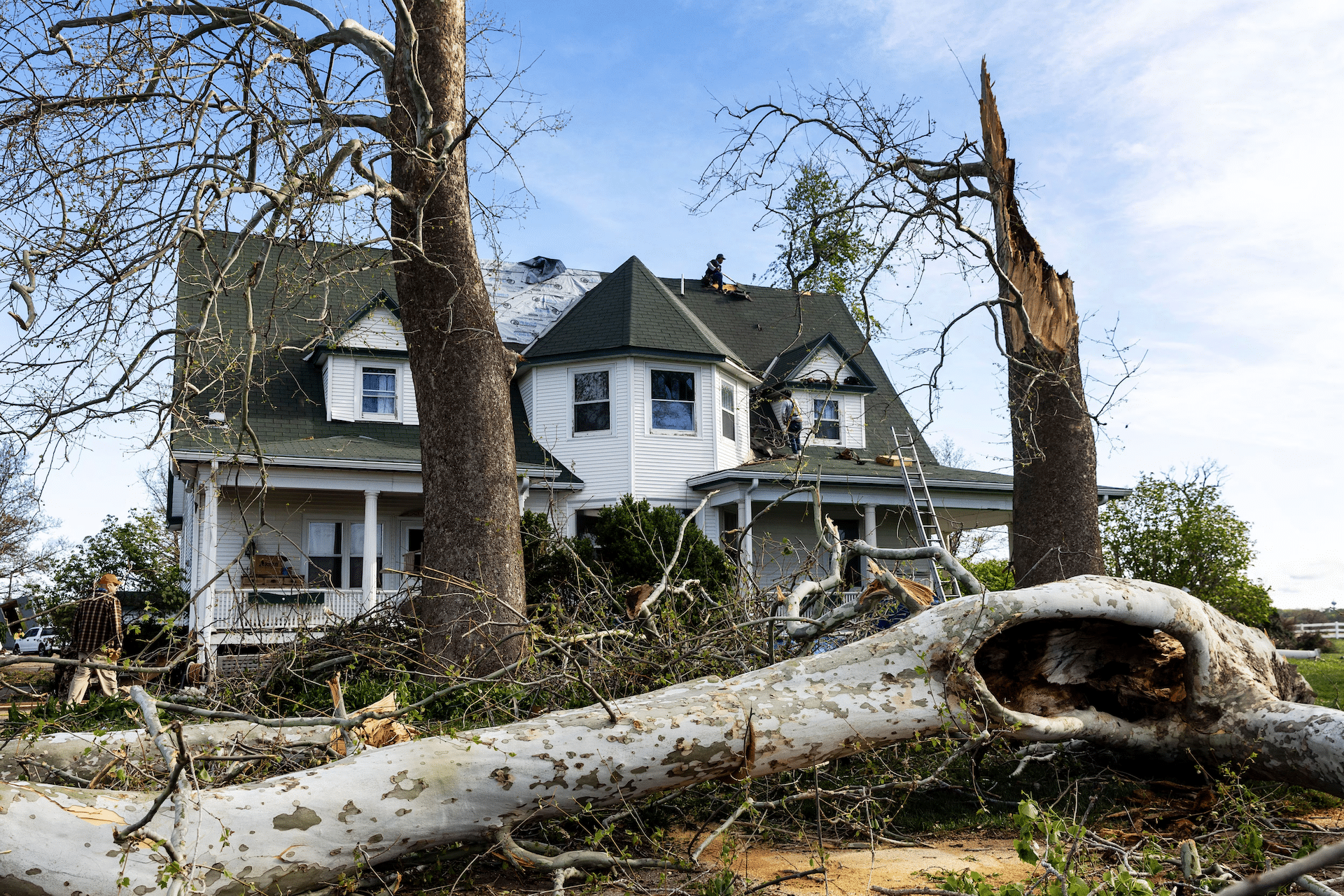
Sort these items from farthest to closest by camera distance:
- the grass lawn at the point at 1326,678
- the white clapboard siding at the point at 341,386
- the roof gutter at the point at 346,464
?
1. the white clapboard siding at the point at 341,386
2. the roof gutter at the point at 346,464
3. the grass lawn at the point at 1326,678

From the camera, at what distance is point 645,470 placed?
1694 centimetres

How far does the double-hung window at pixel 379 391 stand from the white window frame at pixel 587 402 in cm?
250

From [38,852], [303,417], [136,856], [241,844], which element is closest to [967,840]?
[241,844]

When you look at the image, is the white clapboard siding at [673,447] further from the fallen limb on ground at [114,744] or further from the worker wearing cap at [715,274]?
the fallen limb on ground at [114,744]

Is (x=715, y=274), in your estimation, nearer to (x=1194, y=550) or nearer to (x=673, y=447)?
(x=673, y=447)

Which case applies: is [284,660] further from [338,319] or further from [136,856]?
[338,319]

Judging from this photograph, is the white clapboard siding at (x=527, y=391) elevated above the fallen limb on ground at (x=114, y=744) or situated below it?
above

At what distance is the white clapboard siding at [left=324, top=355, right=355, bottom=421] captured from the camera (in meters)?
16.3

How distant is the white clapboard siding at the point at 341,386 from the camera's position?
53.4 ft

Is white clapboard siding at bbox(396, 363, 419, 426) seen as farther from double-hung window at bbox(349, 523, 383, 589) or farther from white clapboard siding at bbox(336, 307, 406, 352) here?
double-hung window at bbox(349, 523, 383, 589)

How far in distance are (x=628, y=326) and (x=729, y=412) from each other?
263 cm

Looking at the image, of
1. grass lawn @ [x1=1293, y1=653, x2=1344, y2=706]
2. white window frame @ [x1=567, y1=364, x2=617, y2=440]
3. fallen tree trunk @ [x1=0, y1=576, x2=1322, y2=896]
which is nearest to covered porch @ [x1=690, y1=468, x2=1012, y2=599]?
white window frame @ [x1=567, y1=364, x2=617, y2=440]

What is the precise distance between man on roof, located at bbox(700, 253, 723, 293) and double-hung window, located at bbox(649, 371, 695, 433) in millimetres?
4664

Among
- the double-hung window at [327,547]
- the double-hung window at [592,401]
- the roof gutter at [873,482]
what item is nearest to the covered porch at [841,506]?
the roof gutter at [873,482]
